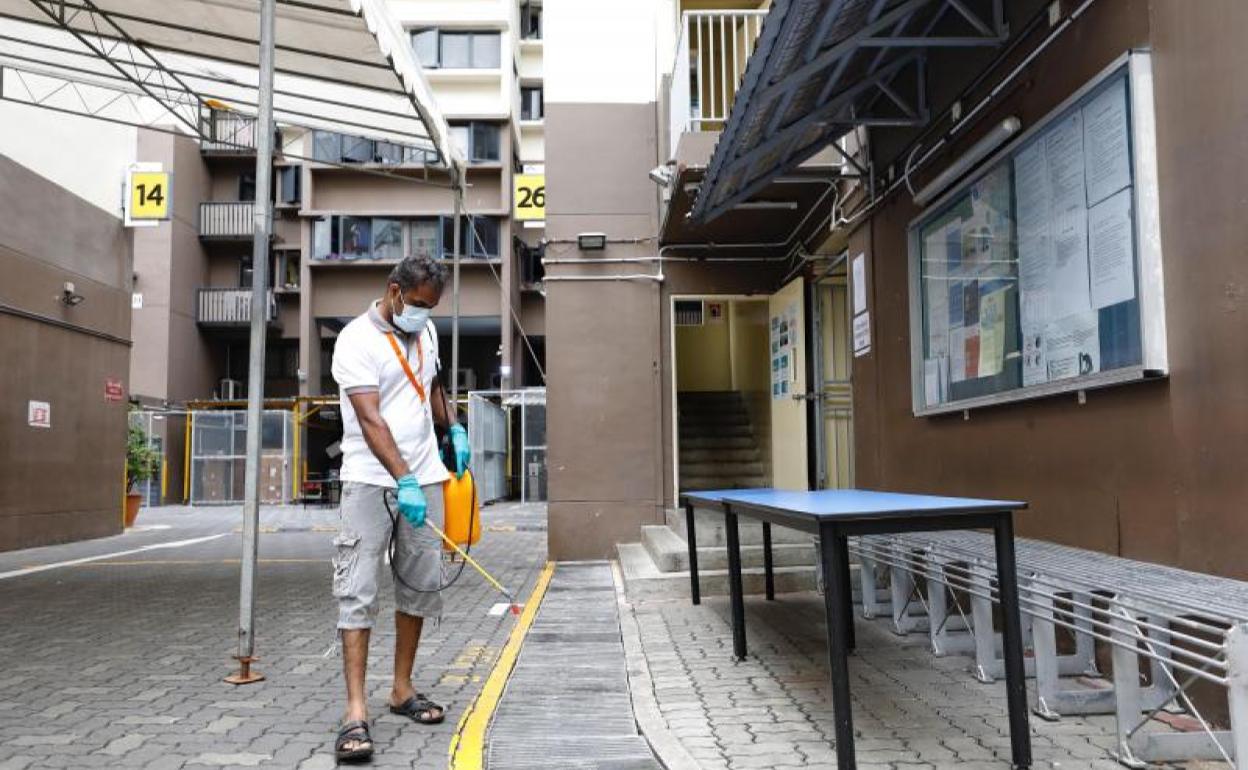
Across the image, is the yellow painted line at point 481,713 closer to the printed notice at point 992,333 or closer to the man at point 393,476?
the man at point 393,476

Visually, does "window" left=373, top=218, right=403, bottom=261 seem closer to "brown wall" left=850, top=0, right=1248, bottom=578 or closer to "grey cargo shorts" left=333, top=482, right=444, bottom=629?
"brown wall" left=850, top=0, right=1248, bottom=578

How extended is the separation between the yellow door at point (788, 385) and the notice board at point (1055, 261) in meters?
3.11

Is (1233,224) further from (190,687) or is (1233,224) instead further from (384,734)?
(190,687)

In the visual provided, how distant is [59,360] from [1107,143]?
13.0m

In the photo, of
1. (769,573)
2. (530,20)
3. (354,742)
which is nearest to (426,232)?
(530,20)

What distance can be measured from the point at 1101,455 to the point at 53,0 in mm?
8837

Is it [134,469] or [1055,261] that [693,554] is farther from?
[134,469]

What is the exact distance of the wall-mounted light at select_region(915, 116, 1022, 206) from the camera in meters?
4.86

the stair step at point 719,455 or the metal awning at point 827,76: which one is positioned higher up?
the metal awning at point 827,76

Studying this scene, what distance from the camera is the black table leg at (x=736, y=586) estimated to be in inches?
200

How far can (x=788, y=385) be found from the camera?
9.71 metres

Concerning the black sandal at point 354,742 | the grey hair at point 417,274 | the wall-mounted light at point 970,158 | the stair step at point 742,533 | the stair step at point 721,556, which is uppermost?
the wall-mounted light at point 970,158

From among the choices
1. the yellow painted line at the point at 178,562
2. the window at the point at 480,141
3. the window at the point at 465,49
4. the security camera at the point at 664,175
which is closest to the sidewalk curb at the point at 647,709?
the security camera at the point at 664,175

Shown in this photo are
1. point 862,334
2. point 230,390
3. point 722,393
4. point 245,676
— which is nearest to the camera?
point 245,676
